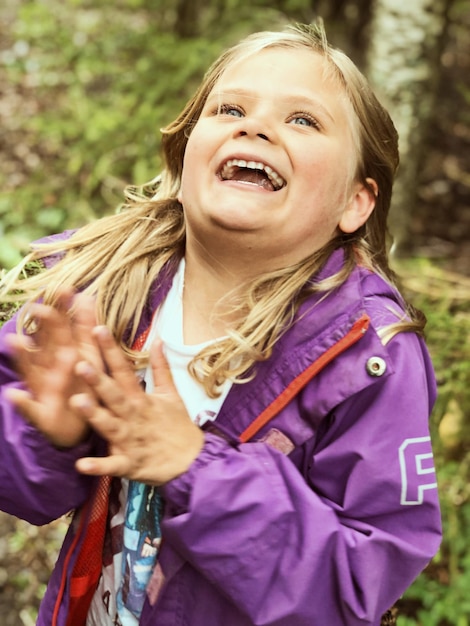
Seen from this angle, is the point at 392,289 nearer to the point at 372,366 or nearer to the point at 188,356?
the point at 372,366

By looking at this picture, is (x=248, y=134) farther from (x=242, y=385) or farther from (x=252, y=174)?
(x=242, y=385)

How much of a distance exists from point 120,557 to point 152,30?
17.7 feet

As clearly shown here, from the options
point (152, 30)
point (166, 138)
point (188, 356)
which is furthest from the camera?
point (152, 30)

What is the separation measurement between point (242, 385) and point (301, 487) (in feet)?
1.04

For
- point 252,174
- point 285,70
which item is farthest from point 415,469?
point 285,70

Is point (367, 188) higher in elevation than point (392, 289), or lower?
higher

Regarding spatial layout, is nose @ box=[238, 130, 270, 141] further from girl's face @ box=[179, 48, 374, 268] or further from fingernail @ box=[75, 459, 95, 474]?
fingernail @ box=[75, 459, 95, 474]

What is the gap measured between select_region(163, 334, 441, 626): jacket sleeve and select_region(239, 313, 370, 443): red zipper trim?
88mm

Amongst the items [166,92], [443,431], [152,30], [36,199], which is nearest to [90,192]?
[36,199]

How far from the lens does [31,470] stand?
1.73 meters

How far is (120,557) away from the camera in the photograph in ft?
6.49

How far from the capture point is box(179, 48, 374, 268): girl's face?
1.83 m

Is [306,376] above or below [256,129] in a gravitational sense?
below

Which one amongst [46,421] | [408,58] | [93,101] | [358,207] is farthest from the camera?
[93,101]
